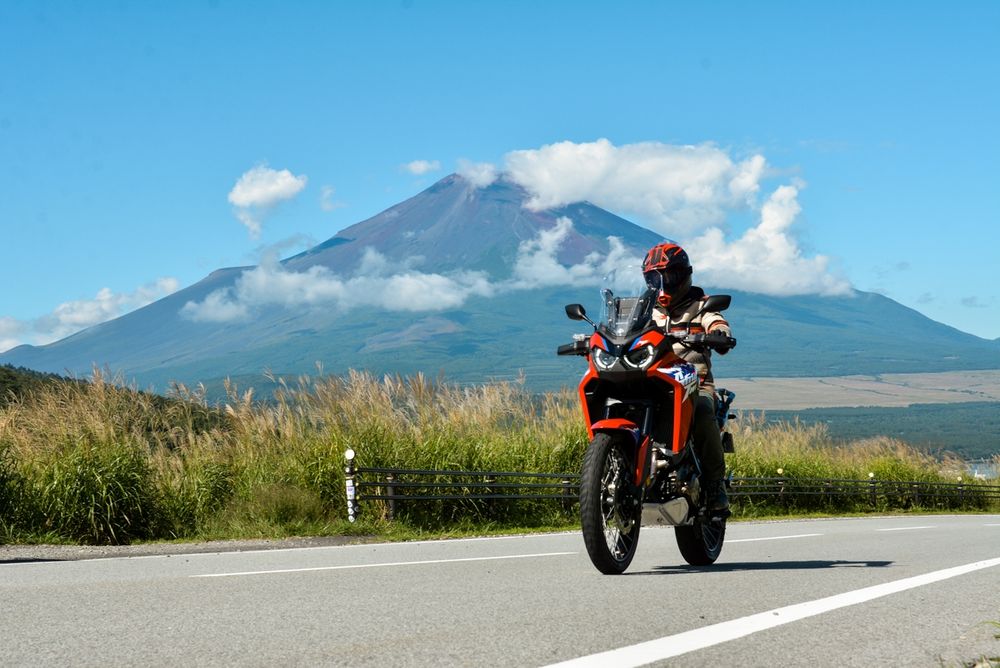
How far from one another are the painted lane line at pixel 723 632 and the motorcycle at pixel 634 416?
140 centimetres

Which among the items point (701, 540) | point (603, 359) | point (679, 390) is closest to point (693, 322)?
point (679, 390)

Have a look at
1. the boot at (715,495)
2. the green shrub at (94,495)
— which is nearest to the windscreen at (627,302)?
the boot at (715,495)

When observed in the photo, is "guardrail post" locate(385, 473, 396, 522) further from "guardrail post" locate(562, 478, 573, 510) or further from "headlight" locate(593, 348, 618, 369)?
"headlight" locate(593, 348, 618, 369)

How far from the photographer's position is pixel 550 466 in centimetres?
1753

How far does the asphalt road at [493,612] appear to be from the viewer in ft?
16.0

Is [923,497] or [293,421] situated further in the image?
[923,497]

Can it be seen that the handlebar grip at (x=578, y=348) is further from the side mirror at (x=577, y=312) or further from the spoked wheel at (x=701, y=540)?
the spoked wheel at (x=701, y=540)

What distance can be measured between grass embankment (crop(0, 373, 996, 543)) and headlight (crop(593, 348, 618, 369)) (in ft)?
20.9

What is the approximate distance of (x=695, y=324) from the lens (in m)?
8.49

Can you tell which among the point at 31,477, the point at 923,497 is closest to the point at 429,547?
the point at 31,477

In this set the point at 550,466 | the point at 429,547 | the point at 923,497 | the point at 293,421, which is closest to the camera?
the point at 429,547

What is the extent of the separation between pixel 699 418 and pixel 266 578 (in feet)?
10.4

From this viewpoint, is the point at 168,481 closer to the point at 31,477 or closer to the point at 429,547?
the point at 31,477

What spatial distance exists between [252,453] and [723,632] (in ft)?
32.5
